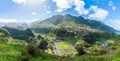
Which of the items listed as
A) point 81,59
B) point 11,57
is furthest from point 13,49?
point 81,59

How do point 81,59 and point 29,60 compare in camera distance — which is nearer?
point 29,60

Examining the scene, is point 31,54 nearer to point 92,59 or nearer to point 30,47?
point 30,47

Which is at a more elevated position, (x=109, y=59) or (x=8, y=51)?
(x=8, y=51)

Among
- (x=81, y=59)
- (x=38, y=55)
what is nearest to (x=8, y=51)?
(x=38, y=55)

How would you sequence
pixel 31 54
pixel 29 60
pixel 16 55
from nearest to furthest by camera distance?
pixel 16 55 → pixel 29 60 → pixel 31 54

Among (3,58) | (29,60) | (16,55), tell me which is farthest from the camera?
(29,60)

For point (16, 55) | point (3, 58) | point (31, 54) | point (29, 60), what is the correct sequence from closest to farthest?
1. point (3, 58)
2. point (16, 55)
3. point (29, 60)
4. point (31, 54)

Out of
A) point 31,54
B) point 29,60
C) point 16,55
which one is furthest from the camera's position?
point 31,54

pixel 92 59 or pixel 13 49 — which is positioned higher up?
pixel 13 49

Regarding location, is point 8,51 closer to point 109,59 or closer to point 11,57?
point 11,57
